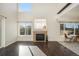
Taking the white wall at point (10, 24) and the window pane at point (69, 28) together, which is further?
the window pane at point (69, 28)

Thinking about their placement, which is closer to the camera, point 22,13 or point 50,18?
point 22,13

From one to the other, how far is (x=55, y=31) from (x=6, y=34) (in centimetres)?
344

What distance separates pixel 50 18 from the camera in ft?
28.8

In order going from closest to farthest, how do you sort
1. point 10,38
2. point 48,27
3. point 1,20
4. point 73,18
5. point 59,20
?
point 1,20 → point 10,38 → point 73,18 → point 59,20 → point 48,27

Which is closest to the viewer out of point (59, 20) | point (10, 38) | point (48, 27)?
point (10, 38)

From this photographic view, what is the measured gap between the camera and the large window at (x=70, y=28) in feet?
23.6

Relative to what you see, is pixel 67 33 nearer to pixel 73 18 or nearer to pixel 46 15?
pixel 73 18

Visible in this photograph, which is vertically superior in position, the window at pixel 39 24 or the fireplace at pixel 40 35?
the window at pixel 39 24

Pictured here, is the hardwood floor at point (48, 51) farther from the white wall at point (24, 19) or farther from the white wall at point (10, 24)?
the white wall at point (24, 19)

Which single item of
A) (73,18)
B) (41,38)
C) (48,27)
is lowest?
(41,38)

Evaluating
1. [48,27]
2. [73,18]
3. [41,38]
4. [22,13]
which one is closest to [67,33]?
[73,18]

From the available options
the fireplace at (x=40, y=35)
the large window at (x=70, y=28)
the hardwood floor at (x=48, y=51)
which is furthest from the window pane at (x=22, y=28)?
the large window at (x=70, y=28)

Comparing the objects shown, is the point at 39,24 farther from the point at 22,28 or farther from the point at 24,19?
the point at 22,28

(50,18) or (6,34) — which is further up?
(50,18)
